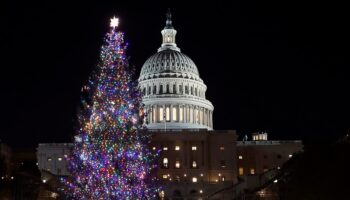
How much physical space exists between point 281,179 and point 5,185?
2428cm

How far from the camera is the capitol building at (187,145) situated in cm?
9656

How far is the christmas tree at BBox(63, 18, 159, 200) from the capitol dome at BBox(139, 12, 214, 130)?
239ft

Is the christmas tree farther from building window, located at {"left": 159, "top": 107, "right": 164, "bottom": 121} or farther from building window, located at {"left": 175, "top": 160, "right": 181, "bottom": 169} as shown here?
building window, located at {"left": 159, "top": 107, "right": 164, "bottom": 121}

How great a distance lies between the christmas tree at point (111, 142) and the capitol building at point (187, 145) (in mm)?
35448

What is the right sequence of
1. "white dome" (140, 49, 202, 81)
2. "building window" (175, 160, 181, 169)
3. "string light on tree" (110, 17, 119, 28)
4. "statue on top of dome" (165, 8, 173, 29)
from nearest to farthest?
"string light on tree" (110, 17, 119, 28)
"building window" (175, 160, 181, 169)
"white dome" (140, 49, 202, 81)
"statue on top of dome" (165, 8, 173, 29)

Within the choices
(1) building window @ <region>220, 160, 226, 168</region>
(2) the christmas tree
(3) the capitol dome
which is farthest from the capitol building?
(2) the christmas tree

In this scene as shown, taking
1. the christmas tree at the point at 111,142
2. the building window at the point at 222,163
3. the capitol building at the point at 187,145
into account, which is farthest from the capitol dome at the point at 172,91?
the christmas tree at the point at 111,142

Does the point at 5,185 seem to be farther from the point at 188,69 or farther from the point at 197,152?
Answer: the point at 188,69

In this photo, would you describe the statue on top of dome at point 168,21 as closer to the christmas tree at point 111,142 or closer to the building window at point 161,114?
the building window at point 161,114

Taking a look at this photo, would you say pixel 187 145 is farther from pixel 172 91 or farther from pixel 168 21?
pixel 168 21

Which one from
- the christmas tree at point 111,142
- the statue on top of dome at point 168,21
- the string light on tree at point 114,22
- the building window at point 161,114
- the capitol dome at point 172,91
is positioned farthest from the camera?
the statue on top of dome at point 168,21

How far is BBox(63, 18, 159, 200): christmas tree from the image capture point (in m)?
44.9

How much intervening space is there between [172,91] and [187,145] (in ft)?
78.6

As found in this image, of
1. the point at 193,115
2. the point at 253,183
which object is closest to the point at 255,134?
the point at 193,115
